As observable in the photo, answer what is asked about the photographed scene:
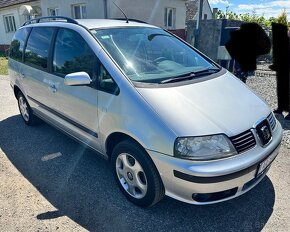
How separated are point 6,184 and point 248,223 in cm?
272

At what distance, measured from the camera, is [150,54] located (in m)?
3.06

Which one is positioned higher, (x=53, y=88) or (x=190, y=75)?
(x=190, y=75)

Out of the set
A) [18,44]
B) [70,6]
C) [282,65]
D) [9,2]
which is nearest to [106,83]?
[18,44]

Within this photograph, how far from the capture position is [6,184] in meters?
3.10

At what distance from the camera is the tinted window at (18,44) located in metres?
4.40

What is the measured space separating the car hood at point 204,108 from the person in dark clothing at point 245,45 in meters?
5.37

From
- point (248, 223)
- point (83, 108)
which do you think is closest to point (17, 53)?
point (83, 108)

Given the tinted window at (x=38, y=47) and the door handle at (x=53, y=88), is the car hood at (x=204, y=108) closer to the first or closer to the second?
the door handle at (x=53, y=88)

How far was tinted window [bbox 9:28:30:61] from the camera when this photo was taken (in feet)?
14.4

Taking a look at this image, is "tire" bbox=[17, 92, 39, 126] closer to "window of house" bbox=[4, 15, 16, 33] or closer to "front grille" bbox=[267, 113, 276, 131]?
"front grille" bbox=[267, 113, 276, 131]

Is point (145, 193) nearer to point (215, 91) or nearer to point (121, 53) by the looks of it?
point (215, 91)

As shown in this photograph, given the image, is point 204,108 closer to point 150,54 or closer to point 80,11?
point 150,54

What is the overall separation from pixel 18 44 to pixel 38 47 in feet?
3.40

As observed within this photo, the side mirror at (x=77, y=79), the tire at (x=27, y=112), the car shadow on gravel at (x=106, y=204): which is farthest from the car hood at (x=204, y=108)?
the tire at (x=27, y=112)
